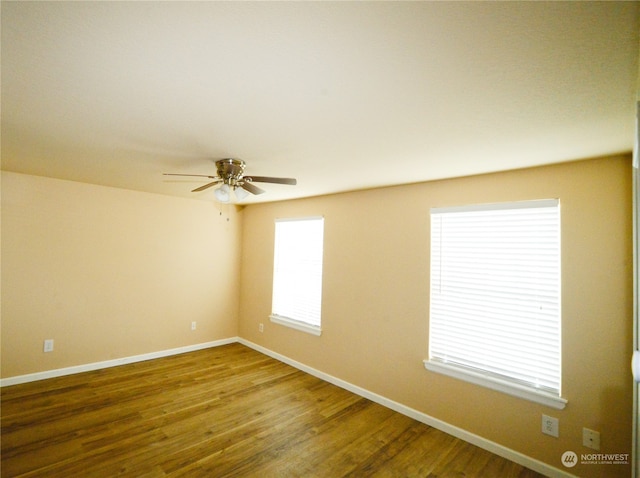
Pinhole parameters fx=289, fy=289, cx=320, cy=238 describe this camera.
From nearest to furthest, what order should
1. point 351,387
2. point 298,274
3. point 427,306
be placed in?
point 427,306
point 351,387
point 298,274

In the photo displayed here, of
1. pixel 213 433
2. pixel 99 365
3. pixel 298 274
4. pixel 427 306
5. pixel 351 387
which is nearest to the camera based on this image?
pixel 213 433

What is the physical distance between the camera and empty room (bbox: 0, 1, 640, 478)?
3.61 feet

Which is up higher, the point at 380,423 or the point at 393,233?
the point at 393,233

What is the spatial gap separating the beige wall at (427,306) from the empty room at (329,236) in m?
0.02

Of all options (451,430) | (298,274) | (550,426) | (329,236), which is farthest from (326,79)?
(298,274)

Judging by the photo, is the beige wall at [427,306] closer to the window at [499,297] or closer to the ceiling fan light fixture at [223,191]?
the window at [499,297]

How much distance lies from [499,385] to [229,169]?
287cm

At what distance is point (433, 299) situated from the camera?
2.87 metres

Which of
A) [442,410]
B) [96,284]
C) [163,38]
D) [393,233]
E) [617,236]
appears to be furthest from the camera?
[96,284]

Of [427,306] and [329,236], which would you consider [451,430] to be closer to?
[427,306]

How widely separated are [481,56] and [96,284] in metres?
4.59

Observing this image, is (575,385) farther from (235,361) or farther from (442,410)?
(235,361)

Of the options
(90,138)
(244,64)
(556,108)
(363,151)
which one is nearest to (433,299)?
(363,151)

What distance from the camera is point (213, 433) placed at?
2531mm
